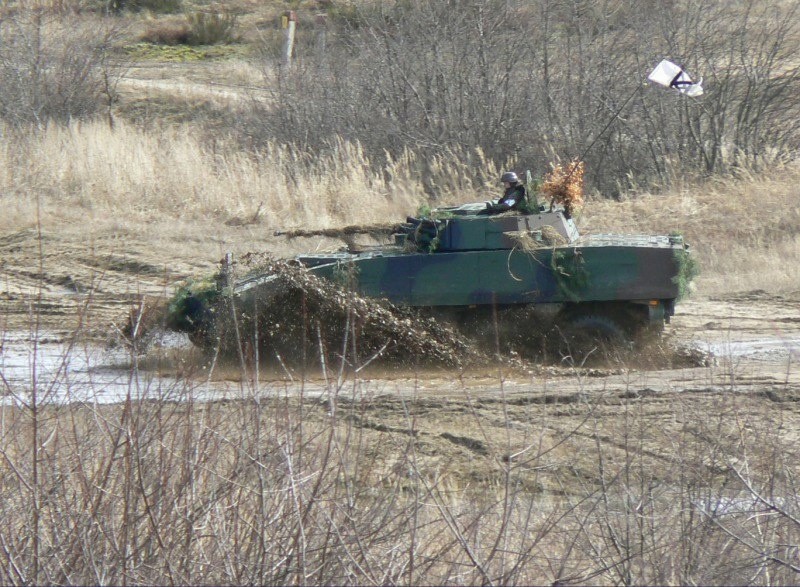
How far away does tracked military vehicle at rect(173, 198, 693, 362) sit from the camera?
9.59 m

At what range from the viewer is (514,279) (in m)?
9.77

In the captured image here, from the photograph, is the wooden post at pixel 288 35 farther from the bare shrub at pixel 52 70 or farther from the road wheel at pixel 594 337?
the road wheel at pixel 594 337

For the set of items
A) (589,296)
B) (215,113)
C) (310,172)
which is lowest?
(589,296)

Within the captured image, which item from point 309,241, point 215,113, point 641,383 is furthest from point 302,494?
point 215,113

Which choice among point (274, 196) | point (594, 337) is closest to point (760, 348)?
point (594, 337)

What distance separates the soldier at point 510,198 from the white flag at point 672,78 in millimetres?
1662

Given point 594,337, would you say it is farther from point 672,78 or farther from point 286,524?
point 286,524

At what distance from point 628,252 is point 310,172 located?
8829 millimetres

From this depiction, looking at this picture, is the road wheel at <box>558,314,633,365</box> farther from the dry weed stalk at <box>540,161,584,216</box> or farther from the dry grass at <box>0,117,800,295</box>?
the dry grass at <box>0,117,800,295</box>

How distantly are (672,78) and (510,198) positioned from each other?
7.08 ft

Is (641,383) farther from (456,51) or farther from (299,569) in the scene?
(456,51)

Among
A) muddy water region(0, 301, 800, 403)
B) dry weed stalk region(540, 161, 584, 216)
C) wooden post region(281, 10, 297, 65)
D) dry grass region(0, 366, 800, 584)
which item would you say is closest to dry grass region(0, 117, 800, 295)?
muddy water region(0, 301, 800, 403)

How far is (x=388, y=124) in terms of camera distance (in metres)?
19.5

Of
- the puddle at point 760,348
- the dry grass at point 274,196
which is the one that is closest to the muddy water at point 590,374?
the puddle at point 760,348
